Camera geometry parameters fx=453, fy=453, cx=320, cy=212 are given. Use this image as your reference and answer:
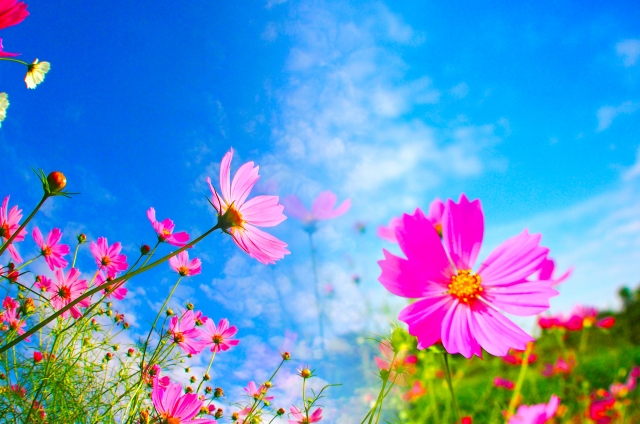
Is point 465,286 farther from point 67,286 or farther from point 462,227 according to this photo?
point 67,286

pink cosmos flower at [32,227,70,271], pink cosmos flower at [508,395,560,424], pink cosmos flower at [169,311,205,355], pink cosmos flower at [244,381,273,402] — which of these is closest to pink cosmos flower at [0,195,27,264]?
pink cosmos flower at [32,227,70,271]

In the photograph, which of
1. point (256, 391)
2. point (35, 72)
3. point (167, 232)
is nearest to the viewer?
point (35, 72)

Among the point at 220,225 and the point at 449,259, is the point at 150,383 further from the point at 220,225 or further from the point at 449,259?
the point at 449,259

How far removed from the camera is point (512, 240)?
0.28 m

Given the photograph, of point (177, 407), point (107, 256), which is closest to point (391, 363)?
point (177, 407)

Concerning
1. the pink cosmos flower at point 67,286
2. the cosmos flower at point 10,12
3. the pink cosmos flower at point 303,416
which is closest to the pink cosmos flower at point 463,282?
the cosmos flower at point 10,12

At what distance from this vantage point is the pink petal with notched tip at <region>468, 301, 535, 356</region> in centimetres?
Result: 25

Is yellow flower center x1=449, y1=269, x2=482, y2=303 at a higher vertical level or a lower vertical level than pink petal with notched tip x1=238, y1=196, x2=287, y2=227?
lower

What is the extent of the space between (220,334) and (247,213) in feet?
1.14

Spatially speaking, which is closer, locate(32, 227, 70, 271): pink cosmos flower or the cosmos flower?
the cosmos flower

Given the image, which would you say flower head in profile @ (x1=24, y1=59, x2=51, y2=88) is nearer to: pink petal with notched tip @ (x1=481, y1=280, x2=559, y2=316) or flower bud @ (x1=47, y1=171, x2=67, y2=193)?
flower bud @ (x1=47, y1=171, x2=67, y2=193)

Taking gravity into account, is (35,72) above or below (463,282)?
above

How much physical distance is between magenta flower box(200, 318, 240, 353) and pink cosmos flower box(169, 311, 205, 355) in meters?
0.04

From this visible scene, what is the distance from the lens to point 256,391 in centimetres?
68
